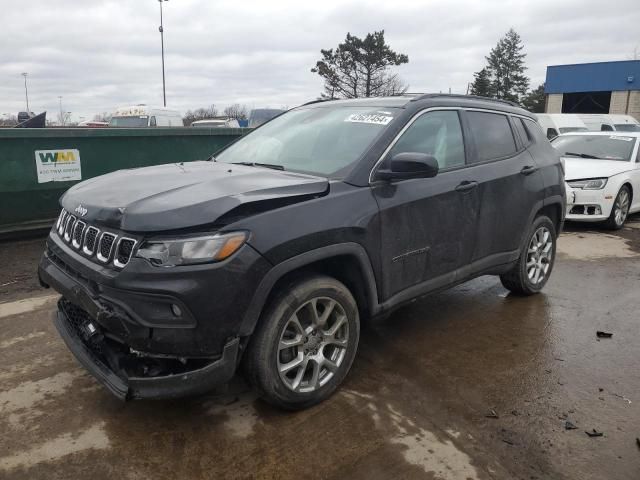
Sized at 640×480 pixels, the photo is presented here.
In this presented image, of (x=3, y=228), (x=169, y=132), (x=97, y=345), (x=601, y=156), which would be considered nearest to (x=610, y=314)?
(x=97, y=345)

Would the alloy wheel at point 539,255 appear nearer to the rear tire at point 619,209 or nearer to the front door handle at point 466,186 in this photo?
the front door handle at point 466,186

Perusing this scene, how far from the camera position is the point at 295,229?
2.83 metres

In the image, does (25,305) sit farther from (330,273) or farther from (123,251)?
(330,273)

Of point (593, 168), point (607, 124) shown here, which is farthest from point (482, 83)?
point (593, 168)

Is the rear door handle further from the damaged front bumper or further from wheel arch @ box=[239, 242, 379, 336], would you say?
the damaged front bumper

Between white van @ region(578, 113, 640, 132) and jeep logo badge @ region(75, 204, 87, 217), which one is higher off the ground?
white van @ region(578, 113, 640, 132)

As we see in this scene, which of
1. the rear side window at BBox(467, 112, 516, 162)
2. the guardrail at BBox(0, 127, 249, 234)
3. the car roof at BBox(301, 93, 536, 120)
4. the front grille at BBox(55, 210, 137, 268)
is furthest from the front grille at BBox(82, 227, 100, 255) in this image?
the guardrail at BBox(0, 127, 249, 234)

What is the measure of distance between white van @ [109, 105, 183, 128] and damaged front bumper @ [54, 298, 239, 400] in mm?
18435

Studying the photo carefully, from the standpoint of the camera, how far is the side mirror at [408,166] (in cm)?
319

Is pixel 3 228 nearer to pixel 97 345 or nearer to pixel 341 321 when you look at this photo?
pixel 97 345

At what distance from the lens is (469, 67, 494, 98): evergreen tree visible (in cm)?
5828

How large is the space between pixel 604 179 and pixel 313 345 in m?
7.08

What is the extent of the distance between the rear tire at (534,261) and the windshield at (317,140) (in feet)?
6.60

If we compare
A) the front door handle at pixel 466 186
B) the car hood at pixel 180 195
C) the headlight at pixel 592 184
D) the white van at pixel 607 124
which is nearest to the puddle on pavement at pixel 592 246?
the headlight at pixel 592 184
